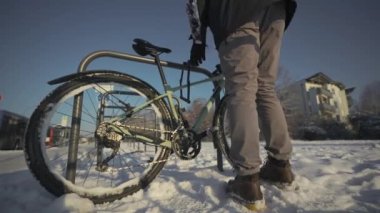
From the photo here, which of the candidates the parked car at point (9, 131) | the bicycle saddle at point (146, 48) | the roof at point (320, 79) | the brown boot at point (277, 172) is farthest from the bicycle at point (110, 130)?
the roof at point (320, 79)

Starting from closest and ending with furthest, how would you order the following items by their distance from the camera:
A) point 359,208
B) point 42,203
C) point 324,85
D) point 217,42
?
point 359,208
point 42,203
point 217,42
point 324,85

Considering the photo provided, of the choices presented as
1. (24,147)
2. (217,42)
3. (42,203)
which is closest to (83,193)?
(42,203)

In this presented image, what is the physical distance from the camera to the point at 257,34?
1.69m

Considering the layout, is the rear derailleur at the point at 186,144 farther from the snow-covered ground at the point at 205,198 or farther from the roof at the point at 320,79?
the roof at the point at 320,79

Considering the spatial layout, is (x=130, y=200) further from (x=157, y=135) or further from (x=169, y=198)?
(x=157, y=135)

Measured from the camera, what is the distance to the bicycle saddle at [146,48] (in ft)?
7.18

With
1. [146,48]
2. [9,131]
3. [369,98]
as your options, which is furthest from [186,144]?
[369,98]

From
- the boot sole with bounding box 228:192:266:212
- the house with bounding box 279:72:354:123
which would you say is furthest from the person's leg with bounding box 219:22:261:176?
the house with bounding box 279:72:354:123

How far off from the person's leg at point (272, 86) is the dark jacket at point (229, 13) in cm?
16

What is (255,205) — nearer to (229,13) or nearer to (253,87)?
(253,87)

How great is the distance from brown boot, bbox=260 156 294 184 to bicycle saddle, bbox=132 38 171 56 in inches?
51.0

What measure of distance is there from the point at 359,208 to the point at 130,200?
1.31m

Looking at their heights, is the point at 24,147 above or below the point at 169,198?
above

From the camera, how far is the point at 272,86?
6.07ft
